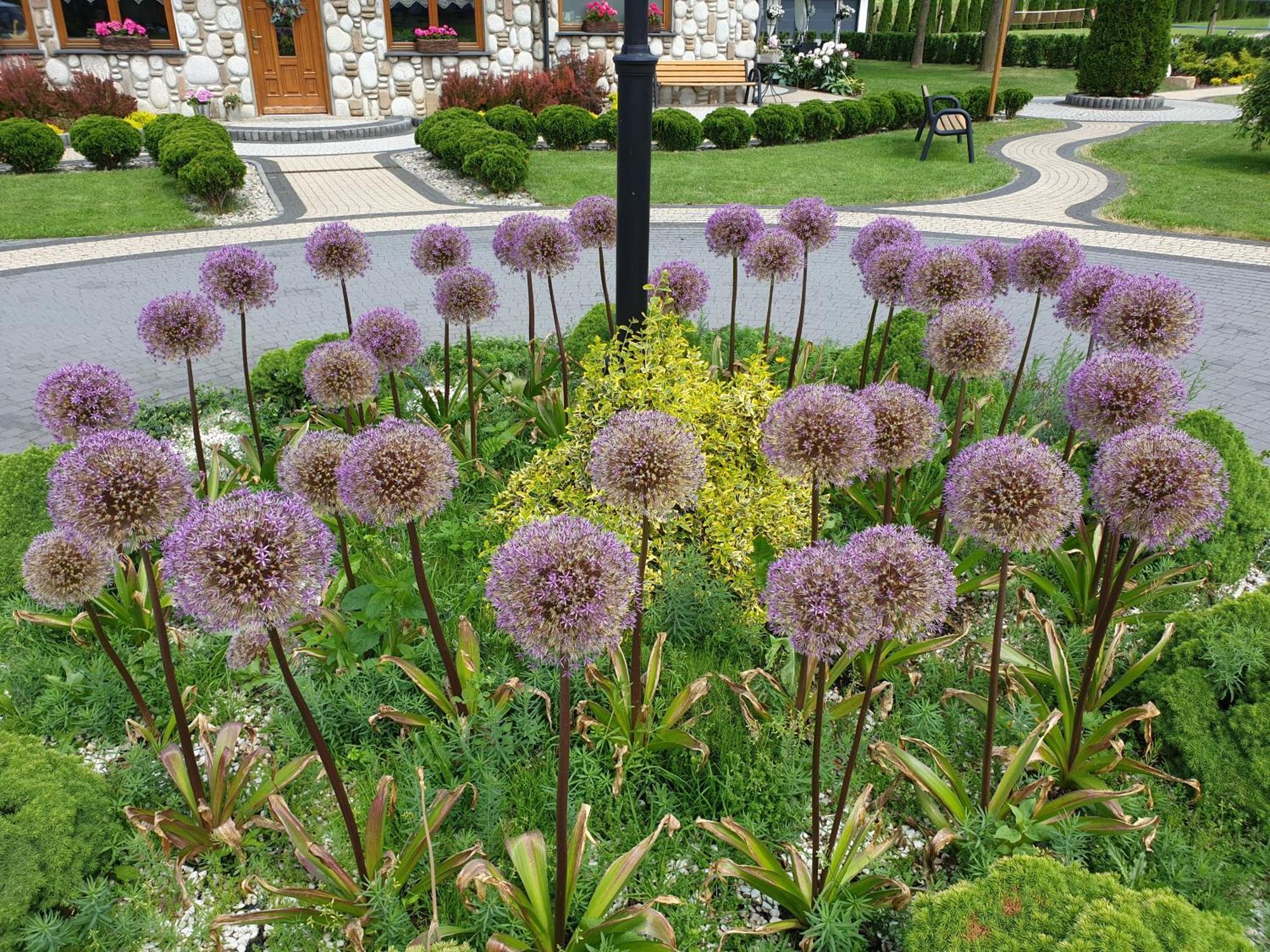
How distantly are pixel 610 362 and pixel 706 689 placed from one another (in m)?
1.81

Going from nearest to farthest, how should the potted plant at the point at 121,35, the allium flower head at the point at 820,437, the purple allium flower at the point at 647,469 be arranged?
1. the purple allium flower at the point at 647,469
2. the allium flower head at the point at 820,437
3. the potted plant at the point at 121,35

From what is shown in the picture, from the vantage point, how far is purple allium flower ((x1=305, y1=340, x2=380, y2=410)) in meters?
4.36

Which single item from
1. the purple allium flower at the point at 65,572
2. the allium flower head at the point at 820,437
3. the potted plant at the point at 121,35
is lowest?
the purple allium flower at the point at 65,572

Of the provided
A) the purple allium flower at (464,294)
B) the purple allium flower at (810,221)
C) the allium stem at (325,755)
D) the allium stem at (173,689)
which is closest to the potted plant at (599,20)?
the purple allium flower at (810,221)

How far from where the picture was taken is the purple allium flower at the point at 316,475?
3213 mm

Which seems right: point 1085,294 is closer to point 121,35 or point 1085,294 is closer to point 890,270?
point 890,270

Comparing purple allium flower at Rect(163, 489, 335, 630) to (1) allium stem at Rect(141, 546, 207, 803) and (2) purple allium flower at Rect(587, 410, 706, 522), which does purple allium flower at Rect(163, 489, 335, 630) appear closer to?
(1) allium stem at Rect(141, 546, 207, 803)

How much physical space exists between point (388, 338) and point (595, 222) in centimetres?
169

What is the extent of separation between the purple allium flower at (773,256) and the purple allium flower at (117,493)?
11.5 feet

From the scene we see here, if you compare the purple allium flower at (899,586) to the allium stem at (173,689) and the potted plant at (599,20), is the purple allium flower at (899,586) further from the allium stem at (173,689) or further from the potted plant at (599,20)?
the potted plant at (599,20)

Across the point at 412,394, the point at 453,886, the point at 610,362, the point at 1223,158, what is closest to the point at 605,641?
the point at 453,886

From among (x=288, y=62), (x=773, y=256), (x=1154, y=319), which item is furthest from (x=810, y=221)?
(x=288, y=62)

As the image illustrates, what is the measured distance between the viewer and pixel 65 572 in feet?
10.6

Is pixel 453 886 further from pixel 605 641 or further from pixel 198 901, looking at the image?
pixel 605 641
